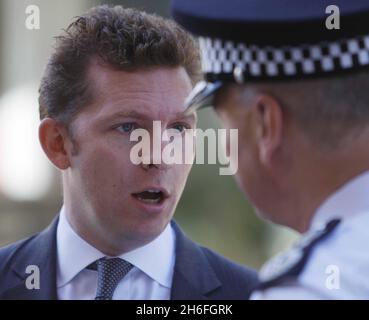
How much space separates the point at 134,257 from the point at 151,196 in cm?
16

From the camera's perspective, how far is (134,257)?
2.04 meters

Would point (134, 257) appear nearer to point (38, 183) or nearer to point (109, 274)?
point (109, 274)

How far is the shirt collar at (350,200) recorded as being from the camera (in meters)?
1.31

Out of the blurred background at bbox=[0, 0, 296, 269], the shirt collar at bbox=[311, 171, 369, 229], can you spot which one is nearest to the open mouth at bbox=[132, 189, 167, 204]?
the shirt collar at bbox=[311, 171, 369, 229]

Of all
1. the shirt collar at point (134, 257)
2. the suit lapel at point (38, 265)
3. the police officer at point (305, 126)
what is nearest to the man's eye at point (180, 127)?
the shirt collar at point (134, 257)

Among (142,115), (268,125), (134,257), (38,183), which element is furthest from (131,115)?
(38,183)

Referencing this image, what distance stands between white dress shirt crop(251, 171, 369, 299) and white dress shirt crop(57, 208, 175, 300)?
2.31 feet

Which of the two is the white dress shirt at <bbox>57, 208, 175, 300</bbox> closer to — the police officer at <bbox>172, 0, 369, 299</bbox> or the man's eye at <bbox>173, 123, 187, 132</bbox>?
the man's eye at <bbox>173, 123, 187, 132</bbox>

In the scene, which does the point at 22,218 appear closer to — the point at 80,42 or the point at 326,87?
the point at 80,42

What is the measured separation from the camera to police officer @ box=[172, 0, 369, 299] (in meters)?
1.29
